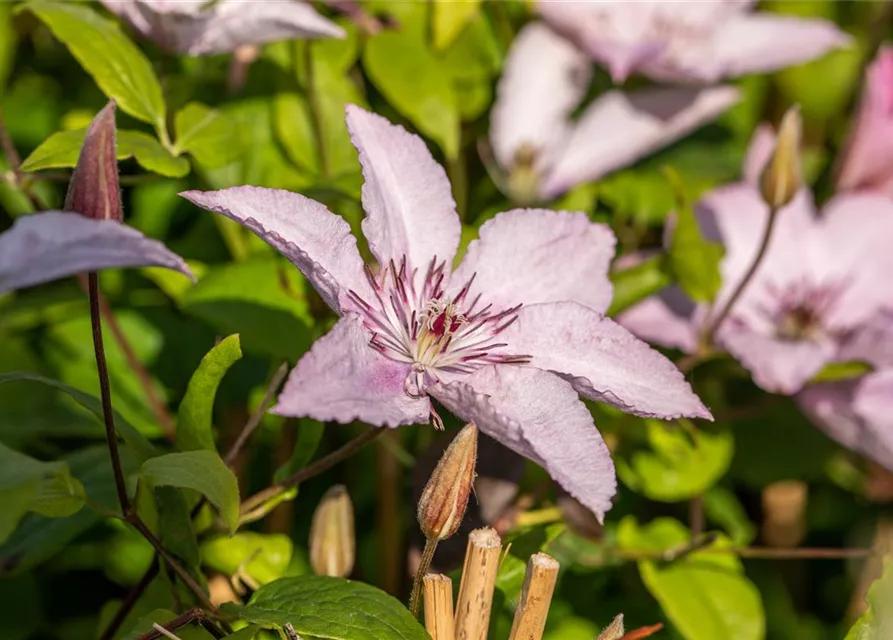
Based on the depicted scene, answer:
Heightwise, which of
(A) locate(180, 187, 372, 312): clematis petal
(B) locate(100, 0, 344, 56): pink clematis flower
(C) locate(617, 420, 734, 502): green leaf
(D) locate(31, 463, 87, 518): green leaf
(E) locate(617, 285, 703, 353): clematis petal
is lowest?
(C) locate(617, 420, 734, 502): green leaf

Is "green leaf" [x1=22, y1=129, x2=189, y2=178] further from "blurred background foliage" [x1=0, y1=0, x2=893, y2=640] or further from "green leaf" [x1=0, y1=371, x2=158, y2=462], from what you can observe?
"green leaf" [x1=0, y1=371, x2=158, y2=462]

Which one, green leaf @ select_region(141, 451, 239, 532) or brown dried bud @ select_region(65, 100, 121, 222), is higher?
brown dried bud @ select_region(65, 100, 121, 222)

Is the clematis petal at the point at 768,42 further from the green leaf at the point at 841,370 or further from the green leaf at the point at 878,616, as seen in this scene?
Answer: the green leaf at the point at 878,616

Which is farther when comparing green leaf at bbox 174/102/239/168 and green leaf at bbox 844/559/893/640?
green leaf at bbox 174/102/239/168

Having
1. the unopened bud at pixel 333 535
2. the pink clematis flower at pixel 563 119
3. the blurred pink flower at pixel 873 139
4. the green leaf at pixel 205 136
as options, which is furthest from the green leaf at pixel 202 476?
the blurred pink flower at pixel 873 139

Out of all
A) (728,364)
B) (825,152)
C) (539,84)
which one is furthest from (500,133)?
(825,152)

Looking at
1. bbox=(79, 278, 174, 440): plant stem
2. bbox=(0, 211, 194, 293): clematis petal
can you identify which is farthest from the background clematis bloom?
bbox=(79, 278, 174, 440): plant stem

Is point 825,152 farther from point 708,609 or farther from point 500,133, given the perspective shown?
point 708,609
